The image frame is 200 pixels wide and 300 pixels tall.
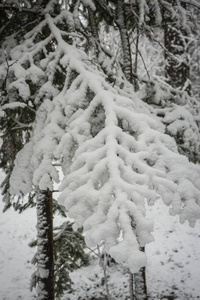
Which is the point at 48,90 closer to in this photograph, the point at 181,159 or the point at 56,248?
the point at 181,159

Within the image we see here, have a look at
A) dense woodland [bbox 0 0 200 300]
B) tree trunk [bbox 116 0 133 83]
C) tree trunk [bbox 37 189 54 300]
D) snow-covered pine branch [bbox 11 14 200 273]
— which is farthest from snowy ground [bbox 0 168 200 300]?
tree trunk [bbox 116 0 133 83]

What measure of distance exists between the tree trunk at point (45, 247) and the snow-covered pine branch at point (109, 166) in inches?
58.2

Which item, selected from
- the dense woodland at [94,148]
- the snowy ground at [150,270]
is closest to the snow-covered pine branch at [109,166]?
the dense woodland at [94,148]

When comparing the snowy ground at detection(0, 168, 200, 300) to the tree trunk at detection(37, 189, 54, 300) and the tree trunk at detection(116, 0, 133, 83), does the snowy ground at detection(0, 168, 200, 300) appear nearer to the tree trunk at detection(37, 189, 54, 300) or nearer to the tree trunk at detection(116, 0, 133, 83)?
the tree trunk at detection(37, 189, 54, 300)

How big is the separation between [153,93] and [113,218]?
10.9ft

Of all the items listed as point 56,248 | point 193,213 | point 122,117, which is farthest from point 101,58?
point 56,248

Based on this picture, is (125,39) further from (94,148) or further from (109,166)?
(109,166)

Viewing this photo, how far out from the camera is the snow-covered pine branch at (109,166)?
155 cm

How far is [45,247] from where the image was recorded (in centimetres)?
387

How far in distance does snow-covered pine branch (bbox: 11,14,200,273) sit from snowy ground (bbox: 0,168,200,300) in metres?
5.31

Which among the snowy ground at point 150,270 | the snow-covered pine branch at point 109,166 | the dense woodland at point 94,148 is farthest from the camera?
the snowy ground at point 150,270

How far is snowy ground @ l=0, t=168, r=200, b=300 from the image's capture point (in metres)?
6.18

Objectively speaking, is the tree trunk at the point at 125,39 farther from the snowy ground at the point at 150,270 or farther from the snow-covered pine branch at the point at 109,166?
the snowy ground at the point at 150,270

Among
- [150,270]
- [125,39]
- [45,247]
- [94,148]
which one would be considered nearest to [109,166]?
[94,148]
